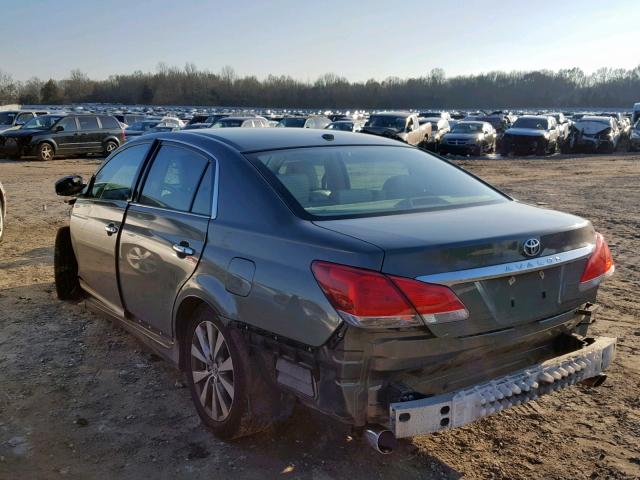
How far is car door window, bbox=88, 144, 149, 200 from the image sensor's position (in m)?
4.38

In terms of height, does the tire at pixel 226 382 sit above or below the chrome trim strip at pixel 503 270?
below

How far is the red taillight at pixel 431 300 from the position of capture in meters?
2.52

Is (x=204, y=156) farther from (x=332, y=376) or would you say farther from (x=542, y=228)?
(x=542, y=228)

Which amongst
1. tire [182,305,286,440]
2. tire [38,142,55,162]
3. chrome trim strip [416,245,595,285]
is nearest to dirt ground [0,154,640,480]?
tire [182,305,286,440]

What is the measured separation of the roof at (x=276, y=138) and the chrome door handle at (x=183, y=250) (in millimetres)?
644

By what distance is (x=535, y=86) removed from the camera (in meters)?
137

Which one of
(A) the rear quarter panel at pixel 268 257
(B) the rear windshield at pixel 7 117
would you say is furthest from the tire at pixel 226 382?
(B) the rear windshield at pixel 7 117

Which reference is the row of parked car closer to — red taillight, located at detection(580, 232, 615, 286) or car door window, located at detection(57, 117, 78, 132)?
car door window, located at detection(57, 117, 78, 132)

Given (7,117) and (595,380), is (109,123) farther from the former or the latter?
(595,380)

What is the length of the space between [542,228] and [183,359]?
7.18 ft

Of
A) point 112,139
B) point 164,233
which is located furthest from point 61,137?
point 164,233

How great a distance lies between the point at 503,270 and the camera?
8.91 ft

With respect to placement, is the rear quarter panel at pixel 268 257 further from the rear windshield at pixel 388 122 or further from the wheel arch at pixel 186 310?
the rear windshield at pixel 388 122

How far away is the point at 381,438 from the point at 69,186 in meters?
4.01
